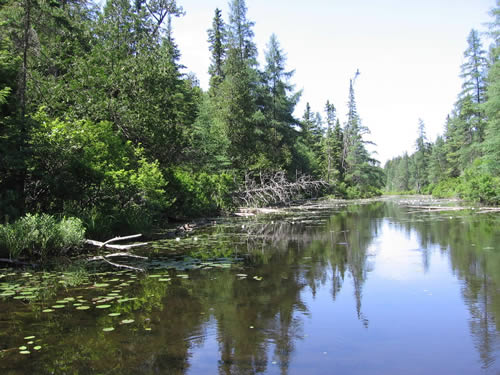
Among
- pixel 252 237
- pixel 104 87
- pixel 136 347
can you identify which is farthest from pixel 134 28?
pixel 136 347

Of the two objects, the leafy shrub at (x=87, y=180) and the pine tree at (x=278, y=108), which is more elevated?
the pine tree at (x=278, y=108)

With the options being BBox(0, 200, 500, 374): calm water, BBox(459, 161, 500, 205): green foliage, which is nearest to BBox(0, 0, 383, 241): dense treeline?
BBox(0, 200, 500, 374): calm water

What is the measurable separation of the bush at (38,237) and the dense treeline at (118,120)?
698 millimetres

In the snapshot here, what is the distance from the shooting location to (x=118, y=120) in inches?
707

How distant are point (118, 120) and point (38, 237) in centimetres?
951

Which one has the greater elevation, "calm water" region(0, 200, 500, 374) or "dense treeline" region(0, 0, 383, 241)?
"dense treeline" region(0, 0, 383, 241)

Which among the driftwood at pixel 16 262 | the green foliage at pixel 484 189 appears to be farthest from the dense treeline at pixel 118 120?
the green foliage at pixel 484 189

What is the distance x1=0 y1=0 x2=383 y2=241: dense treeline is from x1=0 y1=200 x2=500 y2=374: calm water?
12.6 feet

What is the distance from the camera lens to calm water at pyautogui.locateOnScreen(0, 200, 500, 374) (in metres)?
4.28

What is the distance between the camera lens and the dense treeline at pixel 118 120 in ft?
36.9

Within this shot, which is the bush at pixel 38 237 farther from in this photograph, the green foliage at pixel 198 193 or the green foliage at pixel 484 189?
the green foliage at pixel 484 189

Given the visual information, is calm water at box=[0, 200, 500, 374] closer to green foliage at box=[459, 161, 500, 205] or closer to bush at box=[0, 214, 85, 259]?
bush at box=[0, 214, 85, 259]

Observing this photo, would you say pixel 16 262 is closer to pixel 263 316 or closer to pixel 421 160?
pixel 263 316

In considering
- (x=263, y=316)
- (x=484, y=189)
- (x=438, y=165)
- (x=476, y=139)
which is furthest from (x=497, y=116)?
(x=438, y=165)
